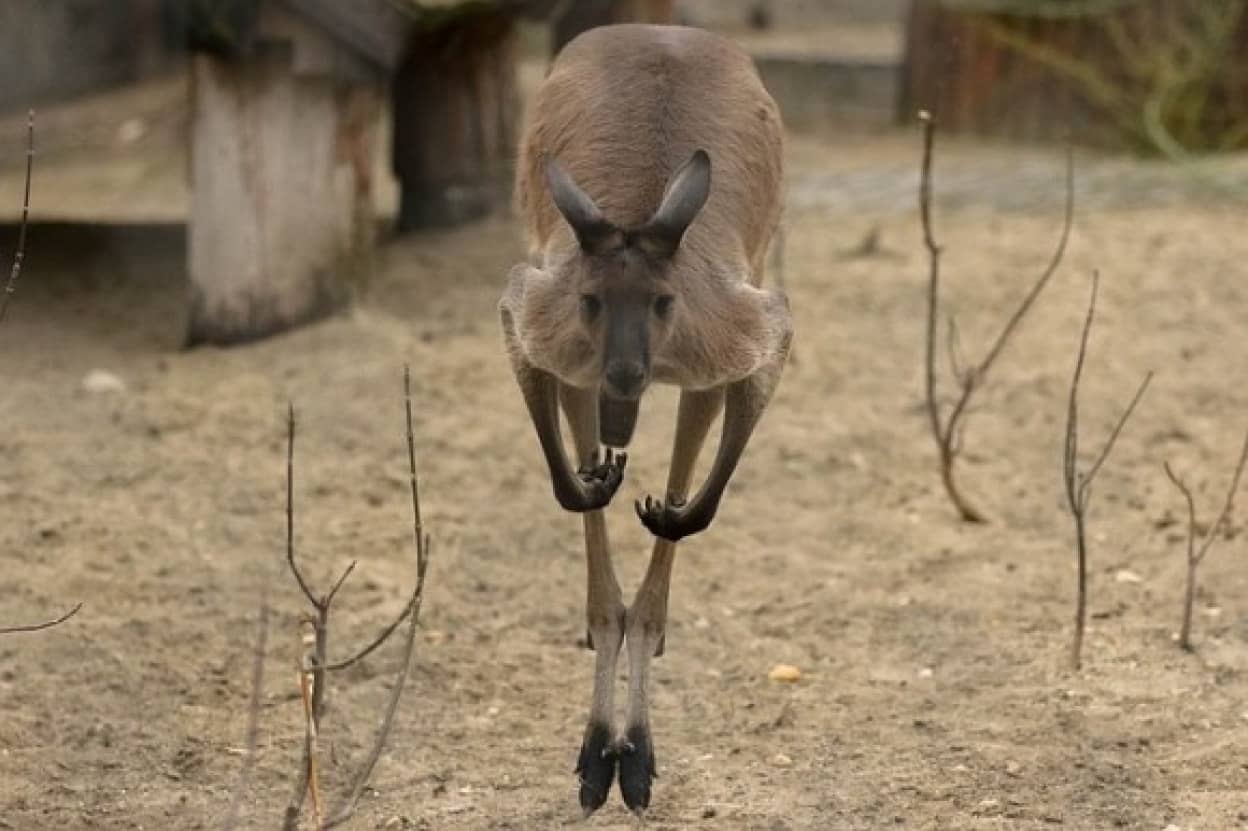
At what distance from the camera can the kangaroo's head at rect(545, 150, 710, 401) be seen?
4.20 m

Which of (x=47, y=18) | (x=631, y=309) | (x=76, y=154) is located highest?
(x=631, y=309)

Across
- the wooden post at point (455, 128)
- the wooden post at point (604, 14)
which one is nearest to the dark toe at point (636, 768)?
the wooden post at point (604, 14)

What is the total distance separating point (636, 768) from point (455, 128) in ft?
16.2

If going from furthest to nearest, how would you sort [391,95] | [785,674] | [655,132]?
[391,95], [785,674], [655,132]

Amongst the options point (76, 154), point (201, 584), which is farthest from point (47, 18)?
point (201, 584)

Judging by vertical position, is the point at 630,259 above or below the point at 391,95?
above

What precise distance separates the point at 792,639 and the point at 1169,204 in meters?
4.69

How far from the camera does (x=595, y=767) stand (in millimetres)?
4688

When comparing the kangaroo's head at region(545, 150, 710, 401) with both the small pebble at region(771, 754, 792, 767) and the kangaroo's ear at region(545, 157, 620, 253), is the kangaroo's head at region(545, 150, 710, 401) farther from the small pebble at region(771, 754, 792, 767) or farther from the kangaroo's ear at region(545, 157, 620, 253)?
the small pebble at region(771, 754, 792, 767)

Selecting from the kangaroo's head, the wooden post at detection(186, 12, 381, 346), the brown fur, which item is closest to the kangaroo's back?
the brown fur

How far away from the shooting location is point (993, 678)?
18.0 ft

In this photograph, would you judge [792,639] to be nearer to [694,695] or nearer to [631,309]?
[694,695]

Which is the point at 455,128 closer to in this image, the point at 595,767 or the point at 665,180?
the point at 665,180

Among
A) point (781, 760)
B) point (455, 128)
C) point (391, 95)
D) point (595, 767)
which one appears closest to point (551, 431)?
point (595, 767)
